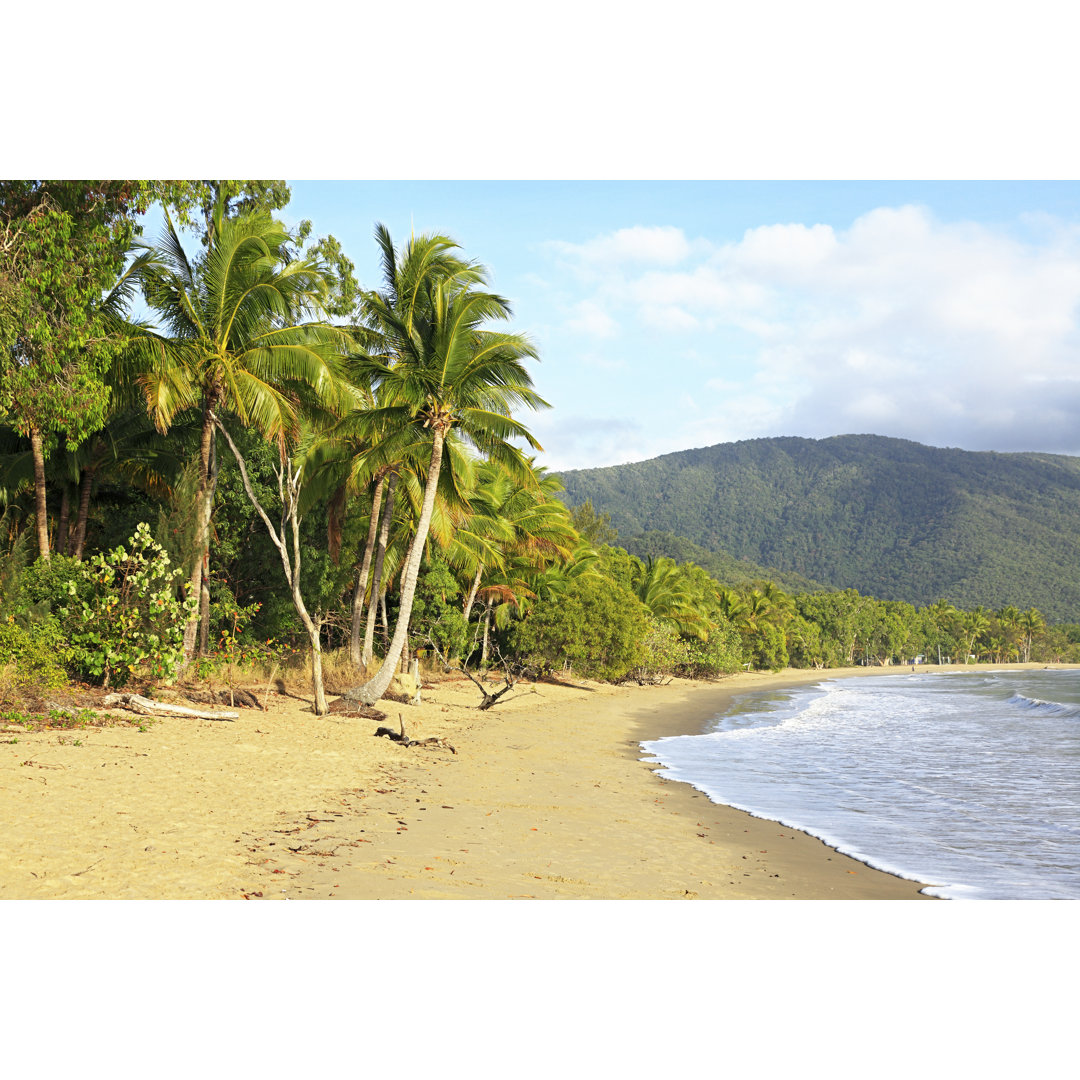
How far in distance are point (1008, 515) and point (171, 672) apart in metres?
179

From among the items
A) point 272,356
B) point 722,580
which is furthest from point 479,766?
point 722,580

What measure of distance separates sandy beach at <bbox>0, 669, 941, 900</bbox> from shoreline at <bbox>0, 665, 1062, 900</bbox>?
2cm

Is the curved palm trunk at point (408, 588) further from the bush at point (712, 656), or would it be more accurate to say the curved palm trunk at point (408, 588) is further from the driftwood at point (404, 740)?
the bush at point (712, 656)

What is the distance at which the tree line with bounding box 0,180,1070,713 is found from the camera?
Result: 11.2 m

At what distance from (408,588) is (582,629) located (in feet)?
53.6

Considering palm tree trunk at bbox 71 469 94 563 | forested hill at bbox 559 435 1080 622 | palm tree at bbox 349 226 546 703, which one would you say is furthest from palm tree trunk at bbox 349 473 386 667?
forested hill at bbox 559 435 1080 622

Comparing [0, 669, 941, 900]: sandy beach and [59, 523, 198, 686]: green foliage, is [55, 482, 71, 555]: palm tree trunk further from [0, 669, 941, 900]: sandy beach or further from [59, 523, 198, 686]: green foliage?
[0, 669, 941, 900]: sandy beach

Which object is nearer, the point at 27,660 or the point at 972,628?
the point at 27,660

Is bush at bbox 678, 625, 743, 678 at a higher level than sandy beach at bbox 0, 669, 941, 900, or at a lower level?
lower

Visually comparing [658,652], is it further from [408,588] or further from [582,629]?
[408,588]

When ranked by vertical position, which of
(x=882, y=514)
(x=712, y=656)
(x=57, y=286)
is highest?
(x=882, y=514)

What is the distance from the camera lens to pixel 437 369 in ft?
53.7

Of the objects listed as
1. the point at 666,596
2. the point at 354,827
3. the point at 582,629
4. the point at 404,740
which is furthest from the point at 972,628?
the point at 354,827

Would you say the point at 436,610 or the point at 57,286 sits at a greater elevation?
the point at 57,286
